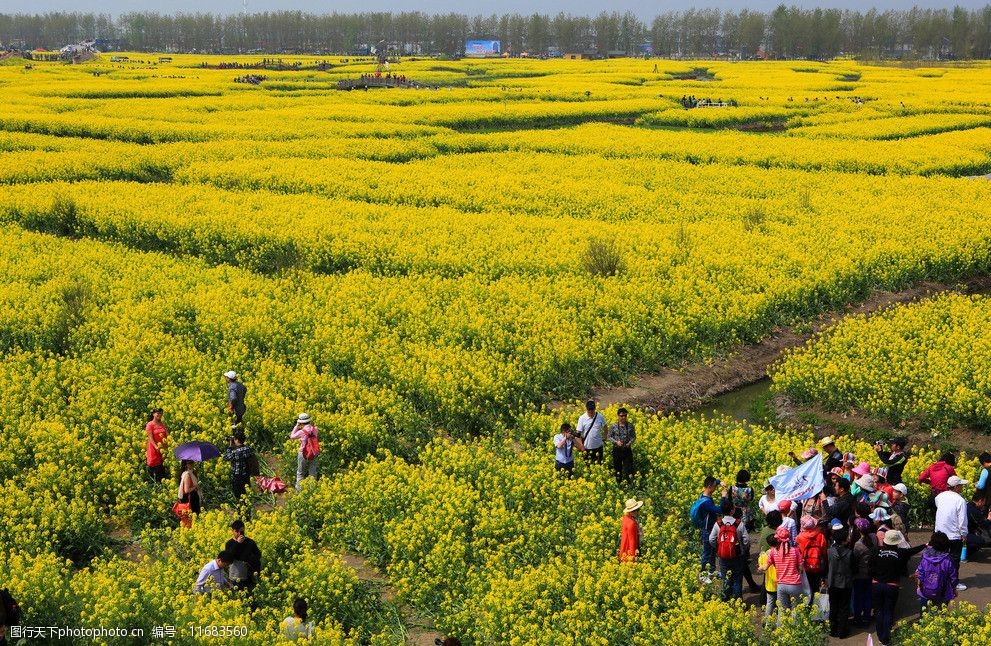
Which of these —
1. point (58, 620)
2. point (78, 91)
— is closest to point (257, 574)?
point (58, 620)

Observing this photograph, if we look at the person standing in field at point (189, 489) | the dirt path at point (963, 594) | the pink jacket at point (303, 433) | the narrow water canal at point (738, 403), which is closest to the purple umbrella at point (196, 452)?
the person standing in field at point (189, 489)

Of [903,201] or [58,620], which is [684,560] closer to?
[58,620]

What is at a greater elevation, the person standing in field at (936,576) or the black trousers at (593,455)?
the person standing in field at (936,576)

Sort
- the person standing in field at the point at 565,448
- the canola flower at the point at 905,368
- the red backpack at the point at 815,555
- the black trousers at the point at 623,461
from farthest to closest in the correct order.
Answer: the canola flower at the point at 905,368, the black trousers at the point at 623,461, the person standing in field at the point at 565,448, the red backpack at the point at 815,555

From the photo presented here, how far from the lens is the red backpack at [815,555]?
10.6 meters

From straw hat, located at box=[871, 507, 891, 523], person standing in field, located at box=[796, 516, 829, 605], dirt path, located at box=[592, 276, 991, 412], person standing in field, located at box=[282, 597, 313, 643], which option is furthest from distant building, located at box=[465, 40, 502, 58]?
person standing in field, located at box=[282, 597, 313, 643]

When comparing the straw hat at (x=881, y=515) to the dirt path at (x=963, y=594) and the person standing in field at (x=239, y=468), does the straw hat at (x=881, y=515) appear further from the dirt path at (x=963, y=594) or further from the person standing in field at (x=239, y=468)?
the person standing in field at (x=239, y=468)

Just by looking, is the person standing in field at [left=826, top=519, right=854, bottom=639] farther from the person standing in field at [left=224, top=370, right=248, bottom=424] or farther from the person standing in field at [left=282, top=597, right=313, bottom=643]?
the person standing in field at [left=224, top=370, right=248, bottom=424]

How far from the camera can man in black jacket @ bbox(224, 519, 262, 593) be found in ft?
36.8

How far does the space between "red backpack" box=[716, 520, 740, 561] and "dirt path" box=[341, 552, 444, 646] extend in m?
3.59

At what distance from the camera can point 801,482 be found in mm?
11820

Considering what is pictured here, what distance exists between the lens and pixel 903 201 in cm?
3434

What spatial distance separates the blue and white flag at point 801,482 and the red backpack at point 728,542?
96cm

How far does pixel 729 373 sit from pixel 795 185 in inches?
822
